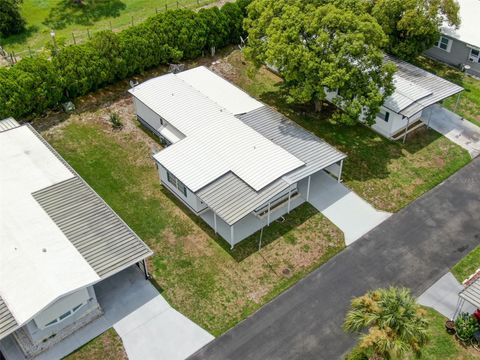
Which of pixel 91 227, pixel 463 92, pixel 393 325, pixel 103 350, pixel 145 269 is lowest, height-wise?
pixel 103 350

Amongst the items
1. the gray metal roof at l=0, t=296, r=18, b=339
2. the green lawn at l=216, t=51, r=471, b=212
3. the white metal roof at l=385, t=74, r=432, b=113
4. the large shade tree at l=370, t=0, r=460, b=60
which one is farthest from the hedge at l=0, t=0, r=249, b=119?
the gray metal roof at l=0, t=296, r=18, b=339

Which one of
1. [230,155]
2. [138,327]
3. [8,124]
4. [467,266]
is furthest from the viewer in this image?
[8,124]

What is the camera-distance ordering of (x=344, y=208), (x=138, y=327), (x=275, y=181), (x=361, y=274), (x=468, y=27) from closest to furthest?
(x=138, y=327) < (x=361, y=274) < (x=275, y=181) < (x=344, y=208) < (x=468, y=27)

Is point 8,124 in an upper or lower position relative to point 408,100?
lower

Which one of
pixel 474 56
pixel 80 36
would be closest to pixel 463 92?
pixel 474 56

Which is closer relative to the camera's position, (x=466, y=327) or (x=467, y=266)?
(x=466, y=327)

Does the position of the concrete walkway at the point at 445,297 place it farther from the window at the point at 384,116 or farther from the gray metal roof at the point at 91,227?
the gray metal roof at the point at 91,227

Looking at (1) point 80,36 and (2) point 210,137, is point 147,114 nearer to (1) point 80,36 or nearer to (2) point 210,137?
(2) point 210,137
